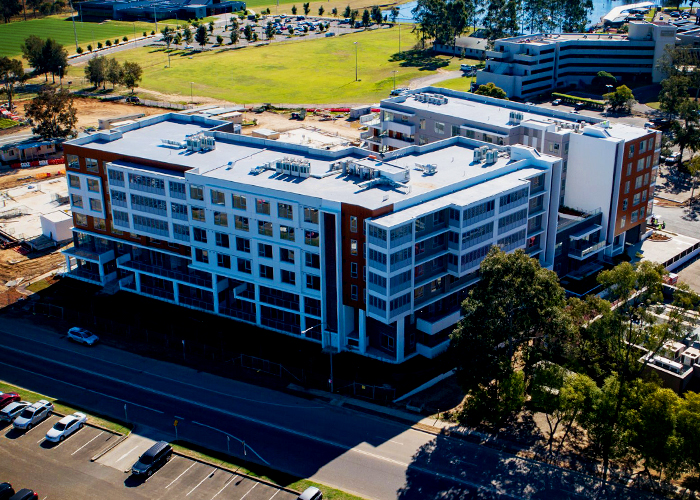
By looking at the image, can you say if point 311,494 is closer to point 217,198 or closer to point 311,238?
point 311,238

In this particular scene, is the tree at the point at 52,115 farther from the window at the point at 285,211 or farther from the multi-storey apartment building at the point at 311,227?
the window at the point at 285,211

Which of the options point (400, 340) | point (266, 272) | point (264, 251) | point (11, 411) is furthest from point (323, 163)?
point (11, 411)

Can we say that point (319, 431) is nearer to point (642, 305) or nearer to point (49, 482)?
point (49, 482)

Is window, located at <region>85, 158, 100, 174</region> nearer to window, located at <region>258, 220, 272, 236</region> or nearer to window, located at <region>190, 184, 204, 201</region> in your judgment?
window, located at <region>190, 184, 204, 201</region>

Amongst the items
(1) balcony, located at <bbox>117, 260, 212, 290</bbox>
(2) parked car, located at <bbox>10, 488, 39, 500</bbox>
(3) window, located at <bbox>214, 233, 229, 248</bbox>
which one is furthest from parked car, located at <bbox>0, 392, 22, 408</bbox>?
(3) window, located at <bbox>214, 233, 229, 248</bbox>

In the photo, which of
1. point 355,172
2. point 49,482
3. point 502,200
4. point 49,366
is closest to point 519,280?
point 502,200

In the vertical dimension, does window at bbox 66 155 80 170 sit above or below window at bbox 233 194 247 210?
above
